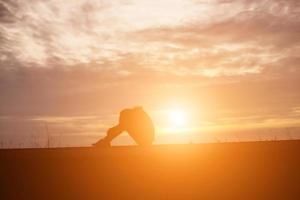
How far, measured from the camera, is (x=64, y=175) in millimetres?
6051

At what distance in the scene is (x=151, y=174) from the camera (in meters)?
6.18

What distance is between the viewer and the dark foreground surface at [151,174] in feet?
19.1

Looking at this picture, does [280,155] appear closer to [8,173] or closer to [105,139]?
[8,173]

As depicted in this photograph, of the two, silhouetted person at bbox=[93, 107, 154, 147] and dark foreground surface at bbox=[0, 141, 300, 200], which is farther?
silhouetted person at bbox=[93, 107, 154, 147]

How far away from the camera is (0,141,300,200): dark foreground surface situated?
5820 millimetres

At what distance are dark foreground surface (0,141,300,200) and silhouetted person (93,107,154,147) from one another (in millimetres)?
4592

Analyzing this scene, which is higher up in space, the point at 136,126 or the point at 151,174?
the point at 136,126

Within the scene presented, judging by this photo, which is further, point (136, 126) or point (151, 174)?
point (136, 126)

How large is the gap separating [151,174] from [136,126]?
211 inches

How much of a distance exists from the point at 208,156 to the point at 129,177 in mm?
1234

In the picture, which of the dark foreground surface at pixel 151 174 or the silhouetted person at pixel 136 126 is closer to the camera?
the dark foreground surface at pixel 151 174

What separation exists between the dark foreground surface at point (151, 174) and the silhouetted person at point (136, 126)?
459 centimetres

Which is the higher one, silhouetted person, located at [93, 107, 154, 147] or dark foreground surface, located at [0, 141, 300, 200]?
silhouetted person, located at [93, 107, 154, 147]

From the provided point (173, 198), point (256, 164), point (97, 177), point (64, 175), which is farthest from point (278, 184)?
point (64, 175)
